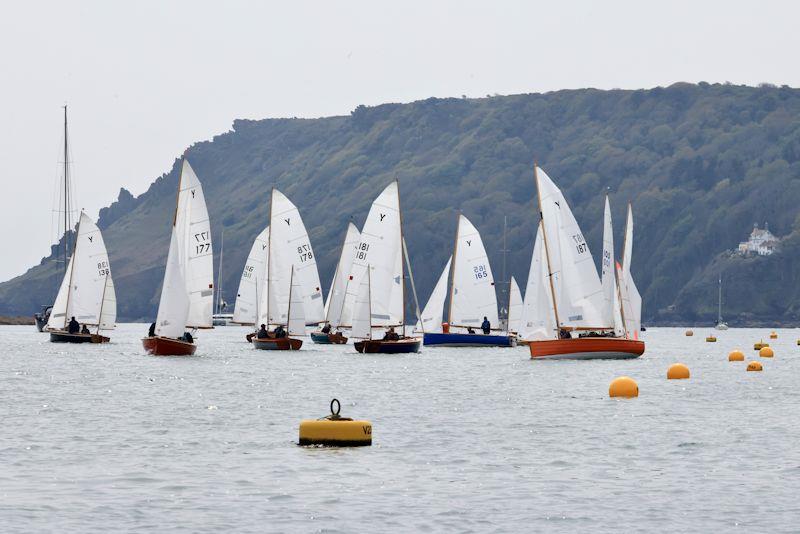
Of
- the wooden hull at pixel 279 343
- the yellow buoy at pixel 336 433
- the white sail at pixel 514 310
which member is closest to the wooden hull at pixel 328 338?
the white sail at pixel 514 310

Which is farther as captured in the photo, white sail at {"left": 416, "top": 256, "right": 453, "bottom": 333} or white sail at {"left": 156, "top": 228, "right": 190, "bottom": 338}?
white sail at {"left": 416, "top": 256, "right": 453, "bottom": 333}

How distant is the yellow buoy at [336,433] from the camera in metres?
34.2

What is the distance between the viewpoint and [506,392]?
5525cm

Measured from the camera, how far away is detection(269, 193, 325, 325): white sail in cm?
9956

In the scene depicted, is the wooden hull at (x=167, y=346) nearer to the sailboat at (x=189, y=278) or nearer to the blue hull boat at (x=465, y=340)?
the sailboat at (x=189, y=278)

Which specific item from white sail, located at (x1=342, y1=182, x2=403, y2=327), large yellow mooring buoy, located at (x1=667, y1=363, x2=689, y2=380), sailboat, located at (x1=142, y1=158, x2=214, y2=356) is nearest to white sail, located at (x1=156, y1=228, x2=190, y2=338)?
sailboat, located at (x1=142, y1=158, x2=214, y2=356)

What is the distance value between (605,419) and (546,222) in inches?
1410

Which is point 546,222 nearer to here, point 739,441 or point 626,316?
point 626,316

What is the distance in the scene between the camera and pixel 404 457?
32.6 metres

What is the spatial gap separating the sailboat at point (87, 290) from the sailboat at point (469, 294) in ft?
77.4

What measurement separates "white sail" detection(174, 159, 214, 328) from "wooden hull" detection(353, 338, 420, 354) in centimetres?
1126

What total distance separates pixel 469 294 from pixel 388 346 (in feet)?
49.8

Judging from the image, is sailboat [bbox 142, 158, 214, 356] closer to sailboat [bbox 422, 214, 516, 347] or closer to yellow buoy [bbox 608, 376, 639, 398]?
sailboat [bbox 422, 214, 516, 347]

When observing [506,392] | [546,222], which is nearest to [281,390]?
[506,392]
